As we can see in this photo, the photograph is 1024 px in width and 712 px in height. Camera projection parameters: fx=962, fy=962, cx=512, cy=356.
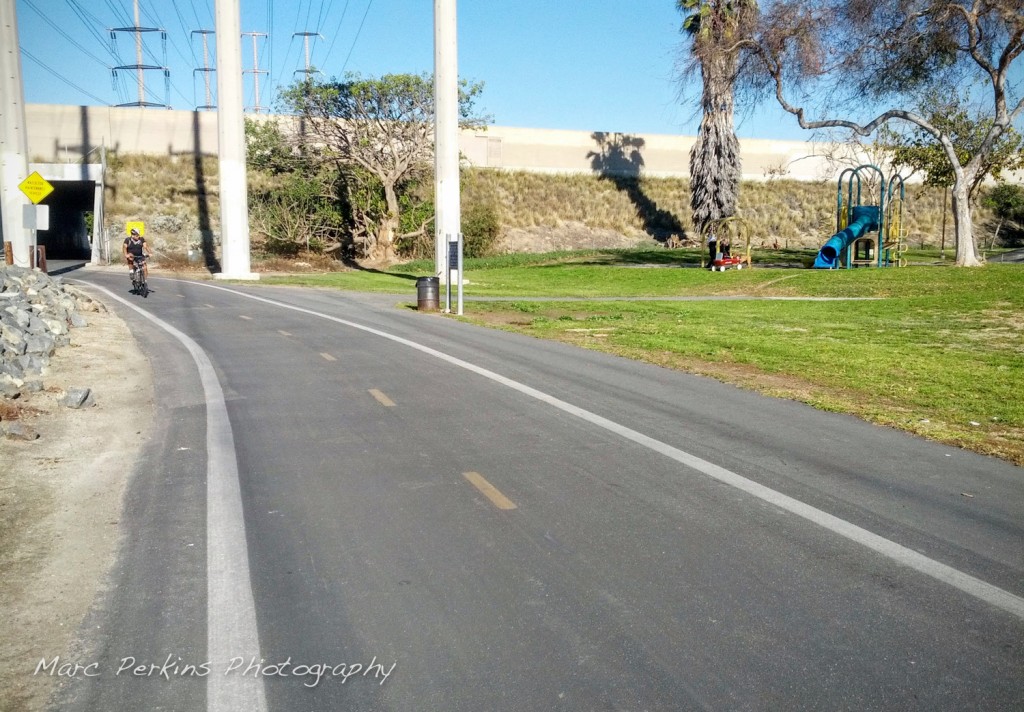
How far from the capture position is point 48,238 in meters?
58.2

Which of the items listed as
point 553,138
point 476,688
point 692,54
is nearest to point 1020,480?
point 476,688

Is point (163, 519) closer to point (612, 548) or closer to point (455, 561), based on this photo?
point (455, 561)

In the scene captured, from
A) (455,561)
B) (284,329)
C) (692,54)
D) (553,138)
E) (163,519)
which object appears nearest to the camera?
(455,561)

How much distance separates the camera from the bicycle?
26.3 meters

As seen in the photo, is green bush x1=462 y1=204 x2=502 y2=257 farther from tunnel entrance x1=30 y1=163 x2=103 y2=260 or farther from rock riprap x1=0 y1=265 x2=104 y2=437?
rock riprap x1=0 y1=265 x2=104 y2=437

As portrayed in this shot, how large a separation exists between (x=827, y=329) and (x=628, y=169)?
5642 centimetres

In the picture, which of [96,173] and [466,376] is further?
[96,173]

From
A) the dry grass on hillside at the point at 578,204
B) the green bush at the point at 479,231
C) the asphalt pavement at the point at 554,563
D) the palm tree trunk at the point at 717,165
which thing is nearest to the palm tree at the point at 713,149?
the palm tree trunk at the point at 717,165

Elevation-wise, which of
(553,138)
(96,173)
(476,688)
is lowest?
(476,688)

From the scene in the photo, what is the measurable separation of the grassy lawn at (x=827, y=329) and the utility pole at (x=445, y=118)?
243 cm

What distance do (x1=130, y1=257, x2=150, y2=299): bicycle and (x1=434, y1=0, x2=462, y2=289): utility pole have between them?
30.5 ft

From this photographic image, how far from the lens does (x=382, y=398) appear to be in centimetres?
1077

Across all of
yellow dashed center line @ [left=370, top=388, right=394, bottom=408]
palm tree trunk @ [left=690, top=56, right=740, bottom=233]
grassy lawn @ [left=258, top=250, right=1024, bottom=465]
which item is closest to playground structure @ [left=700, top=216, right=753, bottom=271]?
grassy lawn @ [left=258, top=250, right=1024, bottom=465]

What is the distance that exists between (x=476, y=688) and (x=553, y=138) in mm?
70171
